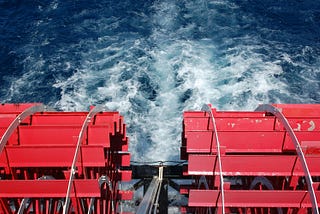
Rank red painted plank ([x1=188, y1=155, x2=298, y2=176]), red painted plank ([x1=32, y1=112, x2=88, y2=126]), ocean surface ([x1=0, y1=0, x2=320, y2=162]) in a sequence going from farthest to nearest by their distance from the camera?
ocean surface ([x1=0, y1=0, x2=320, y2=162])
red painted plank ([x1=32, y1=112, x2=88, y2=126])
red painted plank ([x1=188, y1=155, x2=298, y2=176])

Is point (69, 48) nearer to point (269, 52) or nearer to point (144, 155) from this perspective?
point (144, 155)

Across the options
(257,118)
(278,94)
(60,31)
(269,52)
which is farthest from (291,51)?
(60,31)

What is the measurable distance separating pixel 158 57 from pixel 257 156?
715 cm

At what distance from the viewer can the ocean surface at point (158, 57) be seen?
1119cm

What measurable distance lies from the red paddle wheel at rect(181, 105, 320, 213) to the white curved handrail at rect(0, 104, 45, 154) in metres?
2.64

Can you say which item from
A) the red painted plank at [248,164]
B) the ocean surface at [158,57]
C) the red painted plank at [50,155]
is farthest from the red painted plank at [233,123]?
the ocean surface at [158,57]

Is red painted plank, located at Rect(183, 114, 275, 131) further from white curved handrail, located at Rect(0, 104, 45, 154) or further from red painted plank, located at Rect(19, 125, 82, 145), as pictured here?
white curved handrail, located at Rect(0, 104, 45, 154)

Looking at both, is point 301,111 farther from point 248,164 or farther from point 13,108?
point 13,108

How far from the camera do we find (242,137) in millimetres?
6473

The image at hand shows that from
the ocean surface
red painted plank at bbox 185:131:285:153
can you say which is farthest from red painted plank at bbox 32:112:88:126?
the ocean surface

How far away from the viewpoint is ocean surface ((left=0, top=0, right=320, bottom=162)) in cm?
1119

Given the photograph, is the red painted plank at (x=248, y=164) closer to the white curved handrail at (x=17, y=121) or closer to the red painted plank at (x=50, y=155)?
the red painted plank at (x=50, y=155)

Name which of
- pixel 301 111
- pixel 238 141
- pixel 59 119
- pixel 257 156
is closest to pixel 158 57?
pixel 59 119

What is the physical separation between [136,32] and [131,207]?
625 cm
